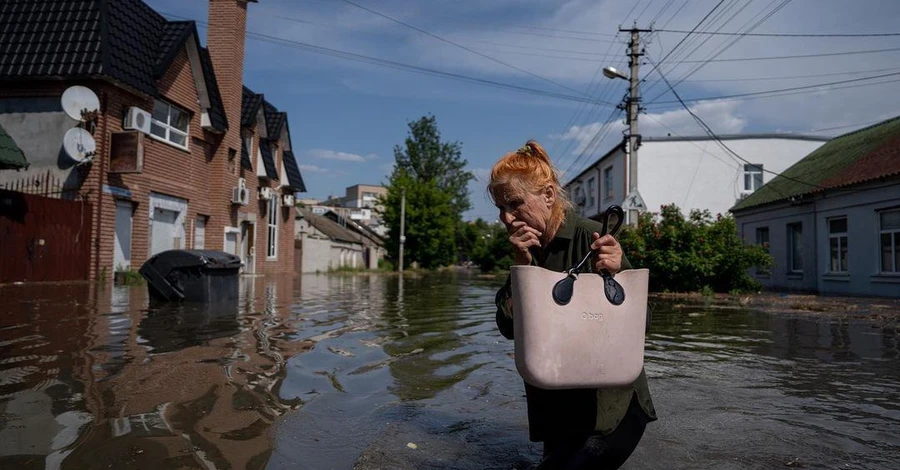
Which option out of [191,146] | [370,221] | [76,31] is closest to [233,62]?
[191,146]

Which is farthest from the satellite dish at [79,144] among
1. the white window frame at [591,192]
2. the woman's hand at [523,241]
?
the white window frame at [591,192]

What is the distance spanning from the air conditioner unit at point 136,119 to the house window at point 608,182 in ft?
92.4

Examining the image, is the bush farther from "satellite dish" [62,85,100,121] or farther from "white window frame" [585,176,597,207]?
"white window frame" [585,176,597,207]

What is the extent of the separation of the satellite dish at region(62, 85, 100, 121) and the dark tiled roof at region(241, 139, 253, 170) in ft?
32.4

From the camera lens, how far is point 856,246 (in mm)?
18469

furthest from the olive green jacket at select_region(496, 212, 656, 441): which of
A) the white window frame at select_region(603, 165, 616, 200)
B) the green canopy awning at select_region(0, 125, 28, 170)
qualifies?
the white window frame at select_region(603, 165, 616, 200)

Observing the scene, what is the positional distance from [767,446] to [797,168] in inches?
1063

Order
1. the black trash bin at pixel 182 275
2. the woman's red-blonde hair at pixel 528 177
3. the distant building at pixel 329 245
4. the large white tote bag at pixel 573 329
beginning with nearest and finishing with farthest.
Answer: the large white tote bag at pixel 573 329, the woman's red-blonde hair at pixel 528 177, the black trash bin at pixel 182 275, the distant building at pixel 329 245

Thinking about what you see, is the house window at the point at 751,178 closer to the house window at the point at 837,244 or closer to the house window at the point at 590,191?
the house window at the point at 837,244

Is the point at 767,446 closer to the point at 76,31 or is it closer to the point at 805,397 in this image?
the point at 805,397

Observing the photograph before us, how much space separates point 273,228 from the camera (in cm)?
2889

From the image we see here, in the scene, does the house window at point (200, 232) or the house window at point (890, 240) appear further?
the house window at point (200, 232)

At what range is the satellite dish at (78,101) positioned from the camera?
14.6 meters

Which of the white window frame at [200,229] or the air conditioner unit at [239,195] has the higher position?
the air conditioner unit at [239,195]
